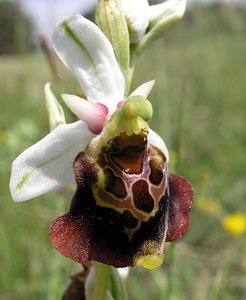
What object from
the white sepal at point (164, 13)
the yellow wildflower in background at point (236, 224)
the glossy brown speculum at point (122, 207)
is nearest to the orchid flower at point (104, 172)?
the glossy brown speculum at point (122, 207)

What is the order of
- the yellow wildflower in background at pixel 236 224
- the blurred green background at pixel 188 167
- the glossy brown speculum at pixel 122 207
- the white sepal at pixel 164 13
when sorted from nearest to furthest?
the glossy brown speculum at pixel 122 207
the white sepal at pixel 164 13
the blurred green background at pixel 188 167
the yellow wildflower in background at pixel 236 224

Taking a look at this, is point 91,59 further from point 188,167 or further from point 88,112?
point 188,167

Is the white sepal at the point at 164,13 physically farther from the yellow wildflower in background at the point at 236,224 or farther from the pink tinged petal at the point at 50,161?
the yellow wildflower in background at the point at 236,224

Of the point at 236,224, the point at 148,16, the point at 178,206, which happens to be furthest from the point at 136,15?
the point at 236,224

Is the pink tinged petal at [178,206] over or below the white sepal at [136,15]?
→ below

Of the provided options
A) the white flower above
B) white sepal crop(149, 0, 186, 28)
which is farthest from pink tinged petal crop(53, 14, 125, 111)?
white sepal crop(149, 0, 186, 28)
